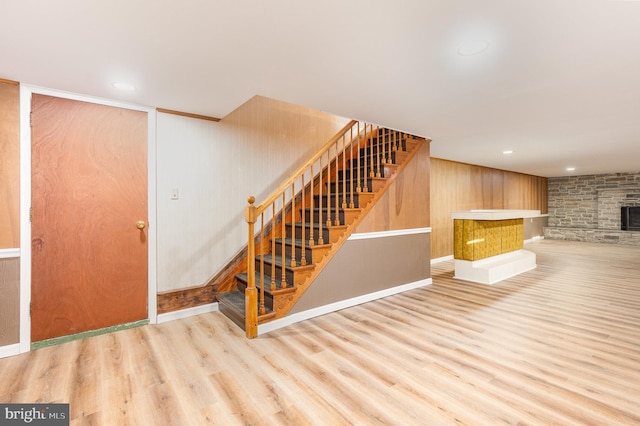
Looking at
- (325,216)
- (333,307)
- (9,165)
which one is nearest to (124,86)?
(9,165)

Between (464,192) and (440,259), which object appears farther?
(464,192)

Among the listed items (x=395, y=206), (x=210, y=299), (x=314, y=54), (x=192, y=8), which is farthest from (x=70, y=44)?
(x=395, y=206)

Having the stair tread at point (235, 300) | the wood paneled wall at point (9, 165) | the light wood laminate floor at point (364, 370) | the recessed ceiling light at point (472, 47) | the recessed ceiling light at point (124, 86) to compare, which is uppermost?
the recessed ceiling light at point (124, 86)

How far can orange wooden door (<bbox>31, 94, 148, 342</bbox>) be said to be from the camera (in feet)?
7.80

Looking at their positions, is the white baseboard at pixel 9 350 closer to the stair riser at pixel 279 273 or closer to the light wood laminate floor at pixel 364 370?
the light wood laminate floor at pixel 364 370

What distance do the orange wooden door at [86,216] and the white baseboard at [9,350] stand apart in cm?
10

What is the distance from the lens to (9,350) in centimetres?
224

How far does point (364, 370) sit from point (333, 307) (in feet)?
3.81

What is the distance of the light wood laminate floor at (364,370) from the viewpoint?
162 centimetres

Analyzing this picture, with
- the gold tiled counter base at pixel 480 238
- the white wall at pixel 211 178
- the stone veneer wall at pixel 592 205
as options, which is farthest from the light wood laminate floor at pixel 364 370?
the stone veneer wall at pixel 592 205

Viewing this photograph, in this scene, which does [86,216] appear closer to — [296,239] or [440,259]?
[296,239]

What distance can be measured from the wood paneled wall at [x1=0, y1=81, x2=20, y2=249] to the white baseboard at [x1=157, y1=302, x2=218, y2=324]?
4.18 ft

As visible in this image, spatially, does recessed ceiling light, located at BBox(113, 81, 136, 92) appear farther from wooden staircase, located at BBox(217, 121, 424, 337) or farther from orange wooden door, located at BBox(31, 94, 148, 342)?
wooden staircase, located at BBox(217, 121, 424, 337)

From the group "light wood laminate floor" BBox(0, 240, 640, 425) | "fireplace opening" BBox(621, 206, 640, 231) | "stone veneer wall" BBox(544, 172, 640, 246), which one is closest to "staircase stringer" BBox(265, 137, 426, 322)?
"light wood laminate floor" BBox(0, 240, 640, 425)
